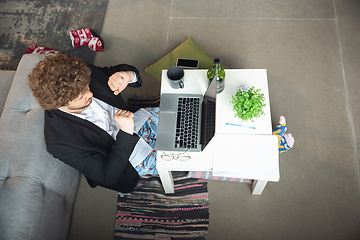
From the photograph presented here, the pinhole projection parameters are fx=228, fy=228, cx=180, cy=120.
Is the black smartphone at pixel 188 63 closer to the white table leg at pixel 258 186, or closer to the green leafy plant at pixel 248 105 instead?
the green leafy plant at pixel 248 105

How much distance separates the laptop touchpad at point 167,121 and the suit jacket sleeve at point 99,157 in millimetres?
205

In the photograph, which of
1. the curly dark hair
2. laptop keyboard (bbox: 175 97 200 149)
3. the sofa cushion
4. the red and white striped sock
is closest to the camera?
the curly dark hair

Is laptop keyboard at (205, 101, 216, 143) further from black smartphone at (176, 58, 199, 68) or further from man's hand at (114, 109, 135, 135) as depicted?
black smartphone at (176, 58, 199, 68)

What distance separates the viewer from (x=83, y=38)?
252cm

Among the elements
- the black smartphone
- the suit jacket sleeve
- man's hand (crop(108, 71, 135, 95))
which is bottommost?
the suit jacket sleeve

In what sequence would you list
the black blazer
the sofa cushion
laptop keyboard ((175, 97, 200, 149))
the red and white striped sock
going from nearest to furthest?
Result: the black blazer < laptop keyboard ((175, 97, 200, 149)) < the sofa cushion < the red and white striped sock

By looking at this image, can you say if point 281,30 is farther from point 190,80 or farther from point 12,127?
point 12,127

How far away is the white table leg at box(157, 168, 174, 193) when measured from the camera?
5.04ft

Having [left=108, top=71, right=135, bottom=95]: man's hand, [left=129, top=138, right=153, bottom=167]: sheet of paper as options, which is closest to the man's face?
[left=108, top=71, right=135, bottom=95]: man's hand

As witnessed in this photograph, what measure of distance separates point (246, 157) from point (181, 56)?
126cm

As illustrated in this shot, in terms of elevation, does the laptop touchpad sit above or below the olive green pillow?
below

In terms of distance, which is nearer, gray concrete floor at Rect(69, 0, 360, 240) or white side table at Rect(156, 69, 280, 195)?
white side table at Rect(156, 69, 280, 195)

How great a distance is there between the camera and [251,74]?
162cm

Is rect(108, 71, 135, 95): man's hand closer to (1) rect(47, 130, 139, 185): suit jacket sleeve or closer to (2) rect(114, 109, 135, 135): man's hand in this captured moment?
(2) rect(114, 109, 135, 135): man's hand
